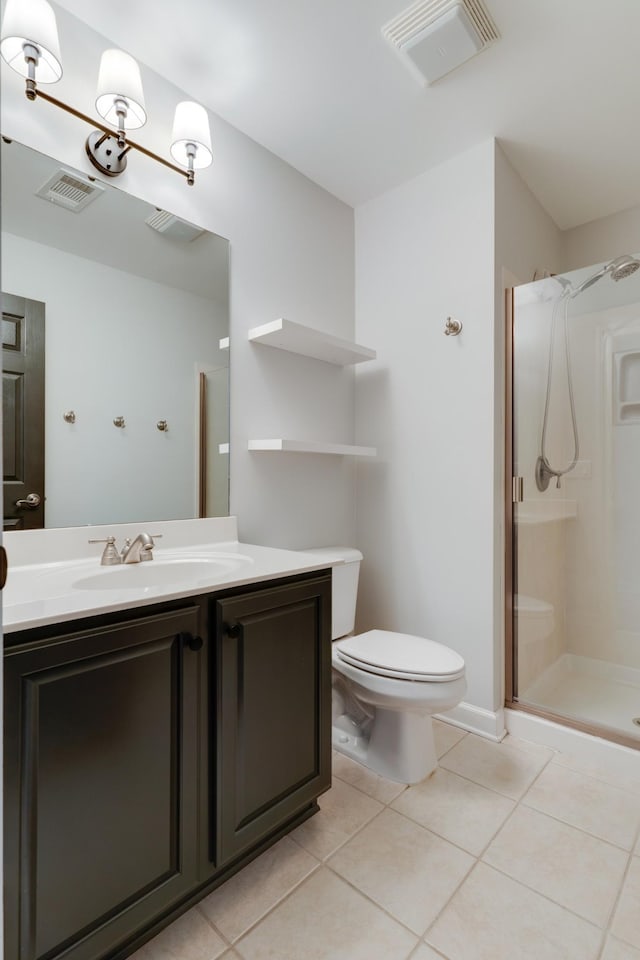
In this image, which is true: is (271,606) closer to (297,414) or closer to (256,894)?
(256,894)

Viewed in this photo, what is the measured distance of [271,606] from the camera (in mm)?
1338

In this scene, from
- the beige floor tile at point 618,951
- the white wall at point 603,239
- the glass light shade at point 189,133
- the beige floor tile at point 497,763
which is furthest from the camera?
the white wall at point 603,239

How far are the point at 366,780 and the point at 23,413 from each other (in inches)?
65.1

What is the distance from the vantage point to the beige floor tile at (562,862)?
1.27m

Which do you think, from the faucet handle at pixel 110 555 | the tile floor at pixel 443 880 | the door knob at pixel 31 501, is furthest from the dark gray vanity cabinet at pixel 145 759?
the door knob at pixel 31 501

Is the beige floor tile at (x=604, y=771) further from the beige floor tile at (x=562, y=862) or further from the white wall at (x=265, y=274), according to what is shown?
the white wall at (x=265, y=274)

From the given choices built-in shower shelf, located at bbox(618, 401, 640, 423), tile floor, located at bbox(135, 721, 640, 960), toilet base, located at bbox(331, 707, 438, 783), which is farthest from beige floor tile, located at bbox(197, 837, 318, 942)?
built-in shower shelf, located at bbox(618, 401, 640, 423)

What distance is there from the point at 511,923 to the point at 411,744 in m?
0.59

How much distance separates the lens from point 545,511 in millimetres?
2236

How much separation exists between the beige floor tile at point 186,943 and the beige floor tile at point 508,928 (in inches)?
20.0

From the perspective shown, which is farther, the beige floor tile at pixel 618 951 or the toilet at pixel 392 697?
the toilet at pixel 392 697

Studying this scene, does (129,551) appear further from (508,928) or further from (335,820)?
(508,928)

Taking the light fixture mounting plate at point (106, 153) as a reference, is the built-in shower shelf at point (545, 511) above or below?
below

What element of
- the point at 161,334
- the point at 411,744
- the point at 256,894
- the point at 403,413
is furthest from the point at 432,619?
the point at 161,334
